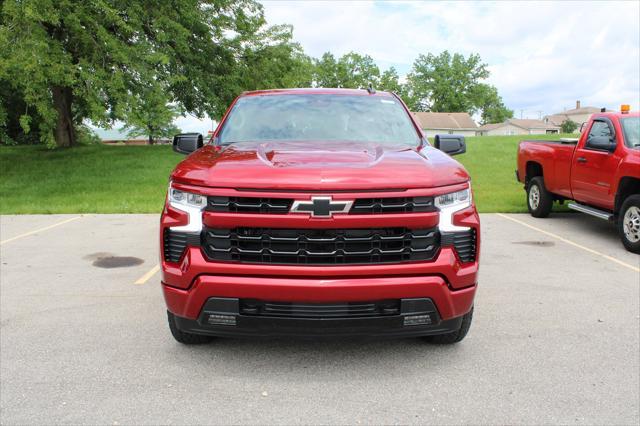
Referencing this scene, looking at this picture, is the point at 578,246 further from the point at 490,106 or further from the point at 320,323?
the point at 490,106

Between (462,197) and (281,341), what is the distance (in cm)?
175

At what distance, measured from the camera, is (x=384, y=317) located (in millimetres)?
3182

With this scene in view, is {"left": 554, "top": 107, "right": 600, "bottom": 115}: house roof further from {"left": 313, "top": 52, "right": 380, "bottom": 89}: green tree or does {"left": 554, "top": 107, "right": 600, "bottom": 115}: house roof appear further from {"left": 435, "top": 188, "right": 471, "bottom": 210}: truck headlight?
{"left": 435, "top": 188, "right": 471, "bottom": 210}: truck headlight

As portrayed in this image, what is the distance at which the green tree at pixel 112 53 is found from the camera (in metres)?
15.2

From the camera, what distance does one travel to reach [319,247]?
3164 mm

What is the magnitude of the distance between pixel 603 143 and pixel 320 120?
17.5ft

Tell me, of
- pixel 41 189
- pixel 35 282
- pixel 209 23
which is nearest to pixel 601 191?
pixel 35 282

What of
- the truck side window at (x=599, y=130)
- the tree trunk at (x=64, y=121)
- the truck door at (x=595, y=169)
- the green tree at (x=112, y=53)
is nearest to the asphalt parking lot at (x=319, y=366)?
the truck door at (x=595, y=169)

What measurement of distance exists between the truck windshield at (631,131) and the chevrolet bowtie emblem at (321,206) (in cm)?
634

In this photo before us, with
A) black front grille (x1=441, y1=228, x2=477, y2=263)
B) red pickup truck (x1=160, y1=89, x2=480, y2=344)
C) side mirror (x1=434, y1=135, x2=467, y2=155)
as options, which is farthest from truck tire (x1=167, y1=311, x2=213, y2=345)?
side mirror (x1=434, y1=135, x2=467, y2=155)

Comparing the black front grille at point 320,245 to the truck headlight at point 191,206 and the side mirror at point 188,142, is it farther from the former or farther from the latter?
the side mirror at point 188,142

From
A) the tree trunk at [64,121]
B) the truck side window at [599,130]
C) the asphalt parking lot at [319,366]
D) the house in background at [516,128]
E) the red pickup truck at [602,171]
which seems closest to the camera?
the asphalt parking lot at [319,366]

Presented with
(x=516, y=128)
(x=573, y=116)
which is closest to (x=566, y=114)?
(x=573, y=116)

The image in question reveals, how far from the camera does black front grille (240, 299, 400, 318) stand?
3.15 m
